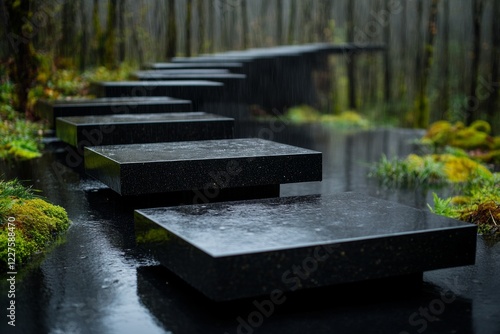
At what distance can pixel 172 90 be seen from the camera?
360 inches

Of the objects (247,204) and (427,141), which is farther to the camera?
(427,141)

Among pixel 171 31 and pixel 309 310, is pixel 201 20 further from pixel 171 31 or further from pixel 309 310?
pixel 309 310

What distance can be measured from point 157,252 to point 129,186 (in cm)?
112

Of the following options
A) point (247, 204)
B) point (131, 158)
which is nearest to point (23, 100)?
point (131, 158)

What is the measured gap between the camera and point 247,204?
411 centimetres

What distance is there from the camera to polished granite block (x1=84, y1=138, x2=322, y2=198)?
15.7 ft

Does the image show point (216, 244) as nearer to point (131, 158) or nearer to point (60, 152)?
point (131, 158)

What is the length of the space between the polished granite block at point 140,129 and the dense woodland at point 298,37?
146 inches

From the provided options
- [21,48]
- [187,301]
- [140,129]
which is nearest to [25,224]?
[187,301]

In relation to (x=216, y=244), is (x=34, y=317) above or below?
below

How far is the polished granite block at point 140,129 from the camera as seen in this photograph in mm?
6398

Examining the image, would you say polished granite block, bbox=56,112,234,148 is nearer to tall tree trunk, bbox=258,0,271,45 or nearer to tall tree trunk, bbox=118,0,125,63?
tall tree trunk, bbox=118,0,125,63

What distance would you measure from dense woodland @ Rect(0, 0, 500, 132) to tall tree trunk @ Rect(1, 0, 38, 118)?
0.6 inches

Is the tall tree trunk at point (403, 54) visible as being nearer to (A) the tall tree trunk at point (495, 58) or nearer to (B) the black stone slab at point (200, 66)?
(A) the tall tree trunk at point (495, 58)
